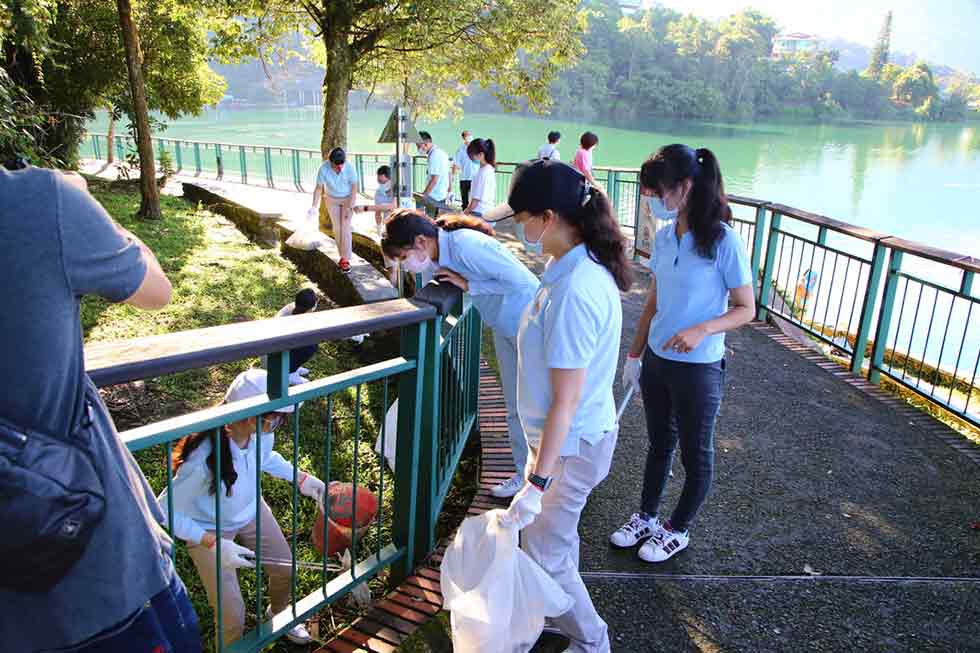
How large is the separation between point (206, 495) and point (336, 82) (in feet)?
39.1

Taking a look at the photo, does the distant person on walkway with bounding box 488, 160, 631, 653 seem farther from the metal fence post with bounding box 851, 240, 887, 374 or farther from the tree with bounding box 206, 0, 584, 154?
the tree with bounding box 206, 0, 584, 154

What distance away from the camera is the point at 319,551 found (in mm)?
3936

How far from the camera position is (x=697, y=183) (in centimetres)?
292

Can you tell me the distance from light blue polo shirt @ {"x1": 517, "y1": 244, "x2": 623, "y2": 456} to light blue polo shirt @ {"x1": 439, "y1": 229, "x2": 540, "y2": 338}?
1.10 metres

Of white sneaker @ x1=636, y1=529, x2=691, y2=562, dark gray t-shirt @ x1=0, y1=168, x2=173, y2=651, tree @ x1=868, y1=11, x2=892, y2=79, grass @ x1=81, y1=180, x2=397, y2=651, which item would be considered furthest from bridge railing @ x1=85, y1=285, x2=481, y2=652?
tree @ x1=868, y1=11, x2=892, y2=79

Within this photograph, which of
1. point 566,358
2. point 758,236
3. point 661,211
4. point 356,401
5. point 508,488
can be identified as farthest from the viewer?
point 758,236

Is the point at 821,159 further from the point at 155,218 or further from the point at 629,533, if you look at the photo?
the point at 629,533

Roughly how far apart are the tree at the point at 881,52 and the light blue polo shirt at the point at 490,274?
3641 inches

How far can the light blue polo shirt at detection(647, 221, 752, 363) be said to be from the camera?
2.95 metres

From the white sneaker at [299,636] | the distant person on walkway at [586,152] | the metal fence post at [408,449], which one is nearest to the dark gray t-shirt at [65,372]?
the metal fence post at [408,449]

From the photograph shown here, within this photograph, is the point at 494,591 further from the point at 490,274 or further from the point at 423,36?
the point at 423,36

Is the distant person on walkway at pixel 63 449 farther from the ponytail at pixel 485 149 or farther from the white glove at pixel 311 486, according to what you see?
the ponytail at pixel 485 149

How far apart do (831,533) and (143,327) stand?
6.20 m

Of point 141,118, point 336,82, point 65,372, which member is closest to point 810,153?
point 336,82
